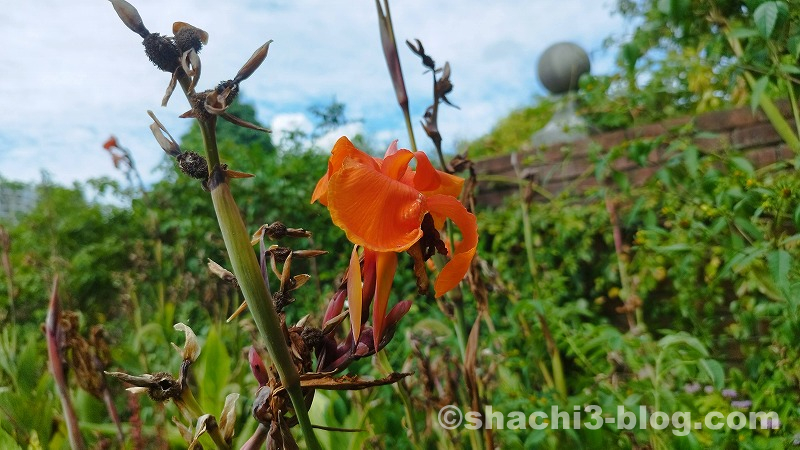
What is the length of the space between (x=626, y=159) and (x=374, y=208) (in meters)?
2.72

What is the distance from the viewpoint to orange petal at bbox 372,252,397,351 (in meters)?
0.35

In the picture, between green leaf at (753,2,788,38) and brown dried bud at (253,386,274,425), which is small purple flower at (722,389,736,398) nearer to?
green leaf at (753,2,788,38)

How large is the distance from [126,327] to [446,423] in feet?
8.94

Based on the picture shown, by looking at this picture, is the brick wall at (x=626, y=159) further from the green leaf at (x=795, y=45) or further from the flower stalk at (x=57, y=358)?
the flower stalk at (x=57, y=358)

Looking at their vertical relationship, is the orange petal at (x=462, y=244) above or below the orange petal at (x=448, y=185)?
below

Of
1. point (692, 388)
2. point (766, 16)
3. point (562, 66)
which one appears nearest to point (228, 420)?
Answer: point (766, 16)

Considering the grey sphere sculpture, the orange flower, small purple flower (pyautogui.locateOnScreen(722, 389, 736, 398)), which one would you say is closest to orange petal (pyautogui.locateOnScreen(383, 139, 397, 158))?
the orange flower

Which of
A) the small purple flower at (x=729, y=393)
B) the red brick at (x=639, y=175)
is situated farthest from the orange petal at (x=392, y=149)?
the red brick at (x=639, y=175)

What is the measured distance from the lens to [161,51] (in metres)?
0.29

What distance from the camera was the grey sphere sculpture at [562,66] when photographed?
4.71m

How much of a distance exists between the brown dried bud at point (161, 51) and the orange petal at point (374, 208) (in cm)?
10

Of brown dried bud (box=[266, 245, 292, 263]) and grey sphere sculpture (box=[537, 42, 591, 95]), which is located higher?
grey sphere sculpture (box=[537, 42, 591, 95])

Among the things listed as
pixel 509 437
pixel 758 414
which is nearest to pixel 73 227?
pixel 509 437

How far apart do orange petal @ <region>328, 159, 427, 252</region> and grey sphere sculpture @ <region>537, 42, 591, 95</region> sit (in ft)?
15.1
